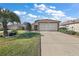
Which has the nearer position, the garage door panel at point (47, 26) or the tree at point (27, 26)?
the tree at point (27, 26)

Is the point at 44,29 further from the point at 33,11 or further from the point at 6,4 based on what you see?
the point at 6,4

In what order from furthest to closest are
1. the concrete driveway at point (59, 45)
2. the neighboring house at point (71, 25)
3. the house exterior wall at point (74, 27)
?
the house exterior wall at point (74, 27) < the neighboring house at point (71, 25) < the concrete driveway at point (59, 45)

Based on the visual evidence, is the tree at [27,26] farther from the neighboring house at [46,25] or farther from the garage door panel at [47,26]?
the garage door panel at [47,26]

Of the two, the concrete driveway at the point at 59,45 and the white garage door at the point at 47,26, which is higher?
the white garage door at the point at 47,26

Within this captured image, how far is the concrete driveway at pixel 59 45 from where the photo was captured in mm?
6160

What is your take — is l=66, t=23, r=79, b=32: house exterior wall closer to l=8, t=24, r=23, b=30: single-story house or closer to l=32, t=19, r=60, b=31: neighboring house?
l=32, t=19, r=60, b=31: neighboring house

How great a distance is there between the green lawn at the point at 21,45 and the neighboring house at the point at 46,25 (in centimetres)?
25

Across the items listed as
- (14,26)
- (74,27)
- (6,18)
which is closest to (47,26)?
(74,27)

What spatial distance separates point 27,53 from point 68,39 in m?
1.14

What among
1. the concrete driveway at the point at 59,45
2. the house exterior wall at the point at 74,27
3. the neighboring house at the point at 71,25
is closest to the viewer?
the concrete driveway at the point at 59,45

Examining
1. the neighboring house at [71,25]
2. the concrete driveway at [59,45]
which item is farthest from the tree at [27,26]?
the neighboring house at [71,25]

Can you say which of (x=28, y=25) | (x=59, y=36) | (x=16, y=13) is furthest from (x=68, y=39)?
(x=16, y=13)

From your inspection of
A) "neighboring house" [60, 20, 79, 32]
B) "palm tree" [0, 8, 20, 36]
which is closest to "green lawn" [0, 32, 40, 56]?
"palm tree" [0, 8, 20, 36]

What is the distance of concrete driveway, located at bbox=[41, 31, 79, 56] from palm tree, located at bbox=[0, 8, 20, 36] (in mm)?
852
